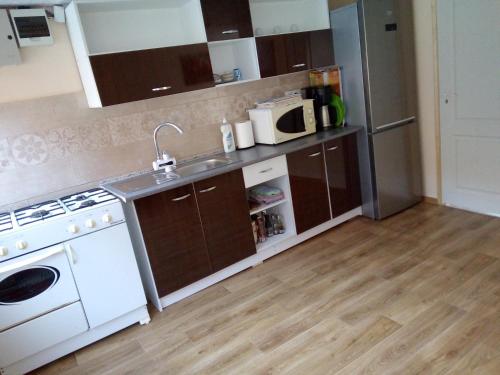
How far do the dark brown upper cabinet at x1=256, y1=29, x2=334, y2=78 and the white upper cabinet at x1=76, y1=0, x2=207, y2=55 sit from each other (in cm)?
55

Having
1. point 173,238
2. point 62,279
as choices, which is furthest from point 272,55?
point 62,279

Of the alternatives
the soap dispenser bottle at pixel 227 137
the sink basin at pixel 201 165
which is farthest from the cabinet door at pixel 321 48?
the sink basin at pixel 201 165

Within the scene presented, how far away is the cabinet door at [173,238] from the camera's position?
96.8 inches

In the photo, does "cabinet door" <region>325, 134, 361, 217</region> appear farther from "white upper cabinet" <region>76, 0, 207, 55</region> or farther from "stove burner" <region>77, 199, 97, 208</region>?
"stove burner" <region>77, 199, 97, 208</region>

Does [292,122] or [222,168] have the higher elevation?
[292,122]

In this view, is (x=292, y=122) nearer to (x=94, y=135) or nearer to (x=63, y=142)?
(x=94, y=135)

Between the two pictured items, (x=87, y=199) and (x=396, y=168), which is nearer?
(x=87, y=199)

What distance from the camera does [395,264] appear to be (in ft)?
9.10

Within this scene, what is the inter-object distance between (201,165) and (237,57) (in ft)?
3.24

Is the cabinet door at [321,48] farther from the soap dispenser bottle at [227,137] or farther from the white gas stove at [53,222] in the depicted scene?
the white gas stove at [53,222]

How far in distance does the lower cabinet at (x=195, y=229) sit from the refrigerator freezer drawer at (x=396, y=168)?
4.21 feet

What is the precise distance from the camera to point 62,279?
2.20m

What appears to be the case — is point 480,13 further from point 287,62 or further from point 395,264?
point 395,264

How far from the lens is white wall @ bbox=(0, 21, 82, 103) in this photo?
243 cm
